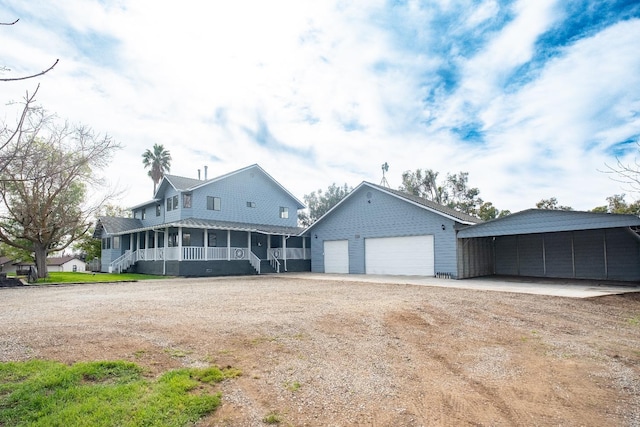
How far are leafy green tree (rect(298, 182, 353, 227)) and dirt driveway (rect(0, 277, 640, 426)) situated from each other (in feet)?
124

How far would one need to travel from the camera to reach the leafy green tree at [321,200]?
46656 mm

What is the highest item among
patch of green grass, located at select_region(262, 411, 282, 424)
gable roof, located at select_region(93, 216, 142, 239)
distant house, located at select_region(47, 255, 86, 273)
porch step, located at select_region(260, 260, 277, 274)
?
gable roof, located at select_region(93, 216, 142, 239)

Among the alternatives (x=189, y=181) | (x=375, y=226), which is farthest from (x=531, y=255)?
(x=189, y=181)

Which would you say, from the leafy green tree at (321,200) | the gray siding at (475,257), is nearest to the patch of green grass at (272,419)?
the gray siding at (475,257)

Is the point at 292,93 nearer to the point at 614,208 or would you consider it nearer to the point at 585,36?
the point at 585,36

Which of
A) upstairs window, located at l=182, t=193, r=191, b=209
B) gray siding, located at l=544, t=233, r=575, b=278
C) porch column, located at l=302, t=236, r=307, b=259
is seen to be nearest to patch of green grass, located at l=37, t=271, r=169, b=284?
upstairs window, located at l=182, t=193, r=191, b=209

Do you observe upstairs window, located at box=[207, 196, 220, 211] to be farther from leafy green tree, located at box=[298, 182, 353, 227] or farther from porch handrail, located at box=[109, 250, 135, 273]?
leafy green tree, located at box=[298, 182, 353, 227]

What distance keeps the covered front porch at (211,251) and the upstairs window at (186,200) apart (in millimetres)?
1619

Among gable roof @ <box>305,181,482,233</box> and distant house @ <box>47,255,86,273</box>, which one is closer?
gable roof @ <box>305,181,482,233</box>

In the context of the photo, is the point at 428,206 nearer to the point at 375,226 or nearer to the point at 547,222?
the point at 375,226

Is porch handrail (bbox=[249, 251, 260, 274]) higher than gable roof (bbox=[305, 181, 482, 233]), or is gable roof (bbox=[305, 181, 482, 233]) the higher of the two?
gable roof (bbox=[305, 181, 482, 233])

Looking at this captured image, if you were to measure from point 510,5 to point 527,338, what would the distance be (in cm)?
969

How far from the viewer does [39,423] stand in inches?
110

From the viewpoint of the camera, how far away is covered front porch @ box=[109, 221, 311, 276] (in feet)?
66.6
